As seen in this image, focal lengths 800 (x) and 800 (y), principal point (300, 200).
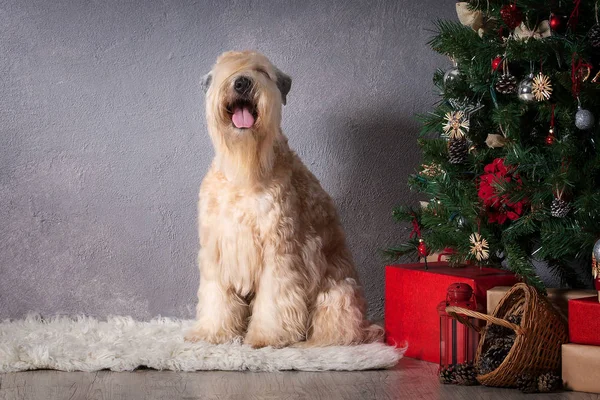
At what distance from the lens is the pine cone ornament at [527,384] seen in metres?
2.82

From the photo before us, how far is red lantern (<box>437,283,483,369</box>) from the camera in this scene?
3.07 m

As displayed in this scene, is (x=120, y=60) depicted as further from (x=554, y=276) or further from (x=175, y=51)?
(x=554, y=276)

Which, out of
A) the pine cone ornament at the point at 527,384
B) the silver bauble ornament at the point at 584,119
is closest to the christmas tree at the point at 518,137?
the silver bauble ornament at the point at 584,119

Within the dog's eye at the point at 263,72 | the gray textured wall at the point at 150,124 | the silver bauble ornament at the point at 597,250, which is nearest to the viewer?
the silver bauble ornament at the point at 597,250

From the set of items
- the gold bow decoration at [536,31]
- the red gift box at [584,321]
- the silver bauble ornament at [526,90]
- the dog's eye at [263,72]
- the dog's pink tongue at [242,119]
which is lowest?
the red gift box at [584,321]

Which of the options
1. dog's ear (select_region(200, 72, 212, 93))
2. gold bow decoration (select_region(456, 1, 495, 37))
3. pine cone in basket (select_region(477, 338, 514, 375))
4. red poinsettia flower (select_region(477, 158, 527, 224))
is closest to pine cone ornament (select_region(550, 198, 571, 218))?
red poinsettia flower (select_region(477, 158, 527, 224))

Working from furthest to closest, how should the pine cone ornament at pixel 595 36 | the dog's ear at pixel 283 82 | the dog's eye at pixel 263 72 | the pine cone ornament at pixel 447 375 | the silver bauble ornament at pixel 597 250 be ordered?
1. the dog's ear at pixel 283 82
2. the dog's eye at pixel 263 72
3. the pine cone ornament at pixel 447 375
4. the pine cone ornament at pixel 595 36
5. the silver bauble ornament at pixel 597 250

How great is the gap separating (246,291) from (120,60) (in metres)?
1.40

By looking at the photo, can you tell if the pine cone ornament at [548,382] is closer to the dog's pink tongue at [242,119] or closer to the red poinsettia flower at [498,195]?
the red poinsettia flower at [498,195]

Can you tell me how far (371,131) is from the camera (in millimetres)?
4180

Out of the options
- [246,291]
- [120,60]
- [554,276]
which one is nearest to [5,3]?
[120,60]

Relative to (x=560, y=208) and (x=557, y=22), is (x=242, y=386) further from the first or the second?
(x=557, y=22)

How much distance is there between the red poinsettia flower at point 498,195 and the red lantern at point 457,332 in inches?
12.1

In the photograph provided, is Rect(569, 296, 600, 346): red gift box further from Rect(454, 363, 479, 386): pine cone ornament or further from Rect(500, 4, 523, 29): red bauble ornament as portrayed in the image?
Rect(500, 4, 523, 29): red bauble ornament
